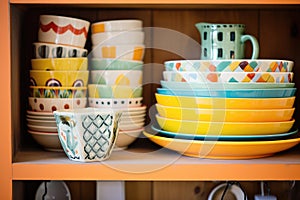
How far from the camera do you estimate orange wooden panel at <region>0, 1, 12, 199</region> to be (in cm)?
93

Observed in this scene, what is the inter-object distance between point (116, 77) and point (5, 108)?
10.5 inches

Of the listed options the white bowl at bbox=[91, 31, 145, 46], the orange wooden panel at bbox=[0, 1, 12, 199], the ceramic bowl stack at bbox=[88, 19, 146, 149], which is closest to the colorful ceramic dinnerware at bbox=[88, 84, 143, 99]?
the ceramic bowl stack at bbox=[88, 19, 146, 149]

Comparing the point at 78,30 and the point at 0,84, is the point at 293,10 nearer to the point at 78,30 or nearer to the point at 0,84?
the point at 78,30

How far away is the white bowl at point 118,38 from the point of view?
111 cm

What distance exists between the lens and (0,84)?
3.06 feet

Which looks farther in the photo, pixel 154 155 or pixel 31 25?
pixel 31 25

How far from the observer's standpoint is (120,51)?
3.64ft

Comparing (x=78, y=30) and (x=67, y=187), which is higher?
(x=78, y=30)

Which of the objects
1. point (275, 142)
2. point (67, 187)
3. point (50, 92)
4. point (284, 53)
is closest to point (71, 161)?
point (50, 92)

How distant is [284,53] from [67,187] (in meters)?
0.66

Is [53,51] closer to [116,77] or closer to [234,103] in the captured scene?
[116,77]

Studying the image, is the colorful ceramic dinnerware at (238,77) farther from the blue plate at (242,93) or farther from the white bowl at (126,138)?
the white bowl at (126,138)

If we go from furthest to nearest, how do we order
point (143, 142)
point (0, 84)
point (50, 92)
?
point (143, 142) → point (50, 92) → point (0, 84)

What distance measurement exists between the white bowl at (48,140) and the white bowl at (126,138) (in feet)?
0.42
